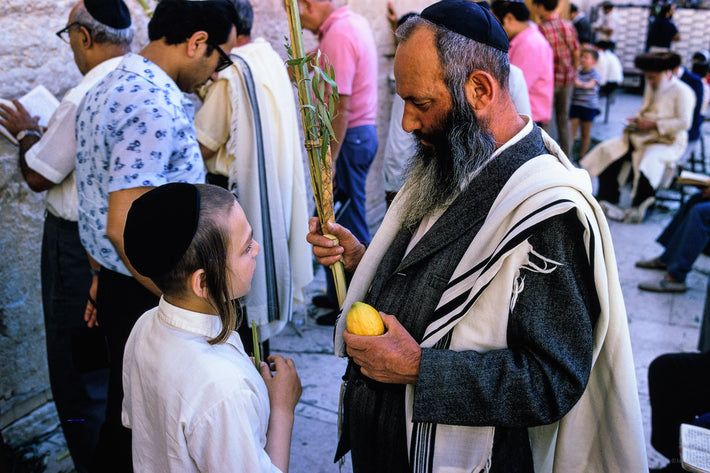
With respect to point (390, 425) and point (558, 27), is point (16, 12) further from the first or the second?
point (558, 27)

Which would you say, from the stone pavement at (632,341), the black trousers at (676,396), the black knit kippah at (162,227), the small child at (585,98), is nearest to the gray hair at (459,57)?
the black knit kippah at (162,227)

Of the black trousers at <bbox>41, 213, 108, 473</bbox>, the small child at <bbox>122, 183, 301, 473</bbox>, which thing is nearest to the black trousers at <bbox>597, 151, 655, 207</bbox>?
the black trousers at <bbox>41, 213, 108, 473</bbox>

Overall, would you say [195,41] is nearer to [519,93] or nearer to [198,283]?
[198,283]

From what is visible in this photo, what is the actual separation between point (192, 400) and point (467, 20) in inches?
47.5

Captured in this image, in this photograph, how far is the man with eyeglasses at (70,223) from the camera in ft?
8.34

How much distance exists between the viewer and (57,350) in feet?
9.39

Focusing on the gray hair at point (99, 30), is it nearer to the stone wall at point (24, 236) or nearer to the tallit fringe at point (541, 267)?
the stone wall at point (24, 236)

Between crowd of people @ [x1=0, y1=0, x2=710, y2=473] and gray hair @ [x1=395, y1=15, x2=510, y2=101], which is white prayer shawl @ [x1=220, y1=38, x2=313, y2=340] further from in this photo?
gray hair @ [x1=395, y1=15, x2=510, y2=101]

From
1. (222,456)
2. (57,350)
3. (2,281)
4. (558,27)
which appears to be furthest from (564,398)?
(558,27)

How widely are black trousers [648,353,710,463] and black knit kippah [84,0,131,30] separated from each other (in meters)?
2.93

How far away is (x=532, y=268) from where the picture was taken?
1.45 metres

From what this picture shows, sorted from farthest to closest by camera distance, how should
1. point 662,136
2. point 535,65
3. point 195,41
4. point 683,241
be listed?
point 662,136 < point 535,65 < point 683,241 < point 195,41

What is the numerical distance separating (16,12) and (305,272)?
1.99 metres

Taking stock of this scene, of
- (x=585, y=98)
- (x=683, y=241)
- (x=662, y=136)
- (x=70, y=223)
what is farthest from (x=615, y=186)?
(x=70, y=223)
